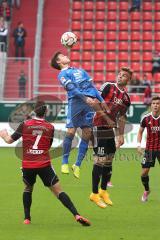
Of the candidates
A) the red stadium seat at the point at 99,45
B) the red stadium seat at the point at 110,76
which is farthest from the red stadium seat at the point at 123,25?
the red stadium seat at the point at 110,76

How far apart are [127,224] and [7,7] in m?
21.0

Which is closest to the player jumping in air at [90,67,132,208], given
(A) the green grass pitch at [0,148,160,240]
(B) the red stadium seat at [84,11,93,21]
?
(A) the green grass pitch at [0,148,160,240]

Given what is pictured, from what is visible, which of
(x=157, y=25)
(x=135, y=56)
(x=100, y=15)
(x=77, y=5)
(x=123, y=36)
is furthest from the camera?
(x=77, y=5)

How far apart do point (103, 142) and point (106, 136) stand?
133 millimetres

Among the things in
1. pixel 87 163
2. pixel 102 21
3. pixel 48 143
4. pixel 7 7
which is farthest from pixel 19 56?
pixel 48 143

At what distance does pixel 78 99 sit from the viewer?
12.5 m

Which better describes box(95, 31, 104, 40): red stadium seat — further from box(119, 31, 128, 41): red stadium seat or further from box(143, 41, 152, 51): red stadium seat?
box(143, 41, 152, 51): red stadium seat

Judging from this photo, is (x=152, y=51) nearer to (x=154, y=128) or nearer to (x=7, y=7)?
(x=7, y=7)

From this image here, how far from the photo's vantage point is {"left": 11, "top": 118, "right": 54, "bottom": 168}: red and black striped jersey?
10211 millimetres

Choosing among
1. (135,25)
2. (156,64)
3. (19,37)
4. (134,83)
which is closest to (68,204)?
(134,83)

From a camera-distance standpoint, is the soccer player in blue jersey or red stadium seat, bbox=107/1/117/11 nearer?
the soccer player in blue jersey

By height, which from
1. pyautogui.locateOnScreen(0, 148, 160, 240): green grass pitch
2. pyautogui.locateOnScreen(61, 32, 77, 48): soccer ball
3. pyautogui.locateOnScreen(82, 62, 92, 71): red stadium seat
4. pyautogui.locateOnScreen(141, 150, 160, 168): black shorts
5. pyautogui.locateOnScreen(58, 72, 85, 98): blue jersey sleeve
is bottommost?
pyautogui.locateOnScreen(0, 148, 160, 240): green grass pitch

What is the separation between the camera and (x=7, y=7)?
30438 mm

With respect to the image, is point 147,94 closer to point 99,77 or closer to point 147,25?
point 99,77
